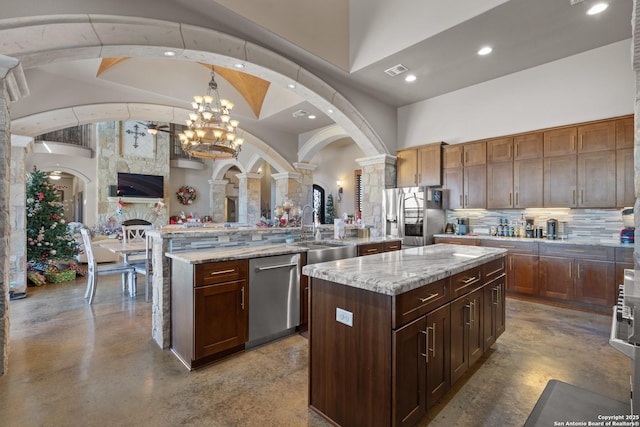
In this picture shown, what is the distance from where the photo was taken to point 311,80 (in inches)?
170

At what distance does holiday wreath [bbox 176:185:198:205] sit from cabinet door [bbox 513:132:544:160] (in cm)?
1129

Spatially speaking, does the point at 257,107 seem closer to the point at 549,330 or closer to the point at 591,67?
the point at 591,67

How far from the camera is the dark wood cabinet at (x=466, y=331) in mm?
2010

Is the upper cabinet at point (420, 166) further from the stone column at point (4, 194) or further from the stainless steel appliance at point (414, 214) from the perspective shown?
the stone column at point (4, 194)

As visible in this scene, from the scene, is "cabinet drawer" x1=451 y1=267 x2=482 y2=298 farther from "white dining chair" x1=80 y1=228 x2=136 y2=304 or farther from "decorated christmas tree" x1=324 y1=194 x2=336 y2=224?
"decorated christmas tree" x1=324 y1=194 x2=336 y2=224

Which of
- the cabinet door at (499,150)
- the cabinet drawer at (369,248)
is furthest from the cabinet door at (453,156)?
the cabinet drawer at (369,248)

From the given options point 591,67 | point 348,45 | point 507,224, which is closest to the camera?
point 591,67

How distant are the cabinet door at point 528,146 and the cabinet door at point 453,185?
0.89m

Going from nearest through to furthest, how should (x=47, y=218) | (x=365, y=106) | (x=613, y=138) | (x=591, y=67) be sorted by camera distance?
(x=613, y=138), (x=591, y=67), (x=365, y=106), (x=47, y=218)

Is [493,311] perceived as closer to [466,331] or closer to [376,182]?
[466,331]

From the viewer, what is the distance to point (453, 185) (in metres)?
5.35

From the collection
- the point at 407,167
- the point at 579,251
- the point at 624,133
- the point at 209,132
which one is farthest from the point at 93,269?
the point at 624,133

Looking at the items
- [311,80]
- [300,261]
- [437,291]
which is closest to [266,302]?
[300,261]

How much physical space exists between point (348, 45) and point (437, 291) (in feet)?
13.5
